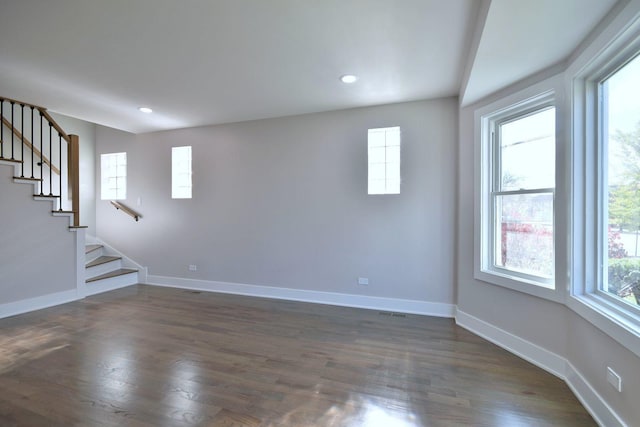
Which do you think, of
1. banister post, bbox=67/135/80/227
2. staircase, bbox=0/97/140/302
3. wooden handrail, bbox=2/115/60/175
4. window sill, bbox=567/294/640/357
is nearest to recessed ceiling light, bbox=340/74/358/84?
window sill, bbox=567/294/640/357

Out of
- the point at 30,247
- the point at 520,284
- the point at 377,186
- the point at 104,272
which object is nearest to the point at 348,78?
the point at 377,186

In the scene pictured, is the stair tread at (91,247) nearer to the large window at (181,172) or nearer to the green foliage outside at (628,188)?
the large window at (181,172)

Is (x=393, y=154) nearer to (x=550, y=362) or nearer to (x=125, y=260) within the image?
(x=550, y=362)

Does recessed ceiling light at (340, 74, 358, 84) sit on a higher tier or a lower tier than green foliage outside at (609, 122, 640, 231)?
higher

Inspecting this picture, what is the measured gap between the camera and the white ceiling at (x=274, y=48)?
6.20ft

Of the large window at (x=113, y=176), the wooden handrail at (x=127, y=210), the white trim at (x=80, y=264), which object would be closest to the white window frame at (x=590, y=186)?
the white trim at (x=80, y=264)

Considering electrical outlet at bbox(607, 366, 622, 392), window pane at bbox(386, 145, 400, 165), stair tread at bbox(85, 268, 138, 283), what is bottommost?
stair tread at bbox(85, 268, 138, 283)

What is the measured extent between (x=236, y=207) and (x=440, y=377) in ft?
11.4

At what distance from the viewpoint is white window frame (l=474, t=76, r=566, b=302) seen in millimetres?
2275

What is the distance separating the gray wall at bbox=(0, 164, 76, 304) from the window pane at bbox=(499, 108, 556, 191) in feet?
18.2

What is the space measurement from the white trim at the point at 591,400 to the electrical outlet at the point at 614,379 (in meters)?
0.15

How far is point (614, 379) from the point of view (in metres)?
1.65

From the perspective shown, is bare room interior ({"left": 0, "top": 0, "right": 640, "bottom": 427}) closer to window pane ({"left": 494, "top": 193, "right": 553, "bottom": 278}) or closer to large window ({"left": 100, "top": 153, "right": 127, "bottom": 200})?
window pane ({"left": 494, "top": 193, "right": 553, "bottom": 278})

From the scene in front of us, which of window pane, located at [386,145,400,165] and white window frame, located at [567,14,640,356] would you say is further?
window pane, located at [386,145,400,165]
